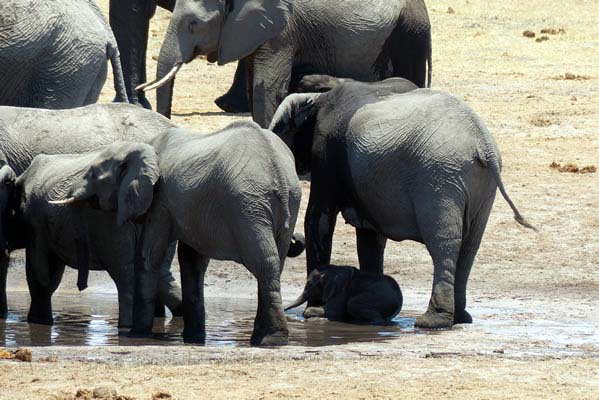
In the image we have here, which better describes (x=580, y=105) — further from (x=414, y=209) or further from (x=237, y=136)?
(x=237, y=136)

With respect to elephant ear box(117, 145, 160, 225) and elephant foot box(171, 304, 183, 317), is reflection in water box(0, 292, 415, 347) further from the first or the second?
elephant ear box(117, 145, 160, 225)

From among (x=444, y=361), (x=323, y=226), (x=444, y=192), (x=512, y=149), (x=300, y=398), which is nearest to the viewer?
(x=300, y=398)

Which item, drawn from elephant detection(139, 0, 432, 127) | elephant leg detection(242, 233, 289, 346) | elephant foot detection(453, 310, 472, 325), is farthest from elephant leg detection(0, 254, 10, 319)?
elephant foot detection(453, 310, 472, 325)

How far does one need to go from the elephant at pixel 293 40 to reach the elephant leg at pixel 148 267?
346cm

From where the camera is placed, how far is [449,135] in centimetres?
1102

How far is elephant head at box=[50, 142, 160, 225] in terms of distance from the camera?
10.4 m

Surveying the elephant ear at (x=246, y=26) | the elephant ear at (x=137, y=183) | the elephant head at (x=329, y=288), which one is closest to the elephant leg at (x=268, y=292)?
the elephant ear at (x=137, y=183)

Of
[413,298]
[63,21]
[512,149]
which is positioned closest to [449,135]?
[413,298]

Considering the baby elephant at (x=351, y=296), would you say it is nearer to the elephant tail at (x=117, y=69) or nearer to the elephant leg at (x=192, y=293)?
the elephant leg at (x=192, y=293)

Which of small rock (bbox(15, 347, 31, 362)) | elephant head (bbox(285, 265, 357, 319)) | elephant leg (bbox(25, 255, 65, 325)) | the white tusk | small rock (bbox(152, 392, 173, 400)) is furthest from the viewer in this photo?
elephant head (bbox(285, 265, 357, 319))

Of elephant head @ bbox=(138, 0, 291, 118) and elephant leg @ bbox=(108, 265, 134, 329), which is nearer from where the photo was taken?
elephant leg @ bbox=(108, 265, 134, 329)

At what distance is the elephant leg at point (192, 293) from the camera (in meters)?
10.6

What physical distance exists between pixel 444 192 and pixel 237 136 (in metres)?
1.55

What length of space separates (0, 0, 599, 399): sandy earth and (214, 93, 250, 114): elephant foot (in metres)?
0.19
